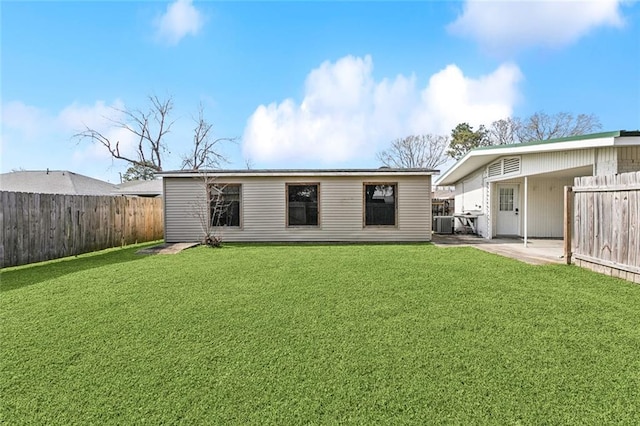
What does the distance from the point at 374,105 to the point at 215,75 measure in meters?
9.28

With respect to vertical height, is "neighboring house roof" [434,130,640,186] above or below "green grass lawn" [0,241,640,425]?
above

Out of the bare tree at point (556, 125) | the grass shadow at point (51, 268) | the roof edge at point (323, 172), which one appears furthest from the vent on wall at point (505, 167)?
the bare tree at point (556, 125)

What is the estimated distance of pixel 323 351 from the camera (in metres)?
2.69

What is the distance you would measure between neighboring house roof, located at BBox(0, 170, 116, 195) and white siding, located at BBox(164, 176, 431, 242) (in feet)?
37.7

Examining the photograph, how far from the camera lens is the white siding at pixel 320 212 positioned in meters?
10.6

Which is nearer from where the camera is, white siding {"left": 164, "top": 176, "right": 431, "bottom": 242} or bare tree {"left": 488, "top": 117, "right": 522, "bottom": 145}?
white siding {"left": 164, "top": 176, "right": 431, "bottom": 242}

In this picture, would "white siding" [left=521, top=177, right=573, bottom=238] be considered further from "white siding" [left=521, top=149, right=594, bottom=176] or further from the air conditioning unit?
the air conditioning unit

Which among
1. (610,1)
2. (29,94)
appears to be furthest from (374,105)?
(29,94)

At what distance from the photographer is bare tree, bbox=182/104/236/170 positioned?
2706cm

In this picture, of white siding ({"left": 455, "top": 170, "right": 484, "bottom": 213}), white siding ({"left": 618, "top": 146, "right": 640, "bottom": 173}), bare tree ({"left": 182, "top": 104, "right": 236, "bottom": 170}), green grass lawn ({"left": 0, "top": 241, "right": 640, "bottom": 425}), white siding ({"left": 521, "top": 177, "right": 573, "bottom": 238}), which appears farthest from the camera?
bare tree ({"left": 182, "top": 104, "right": 236, "bottom": 170})

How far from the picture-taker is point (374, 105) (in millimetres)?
19234

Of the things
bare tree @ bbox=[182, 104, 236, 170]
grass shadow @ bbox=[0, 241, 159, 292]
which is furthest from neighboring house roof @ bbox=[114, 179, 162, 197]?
grass shadow @ bbox=[0, 241, 159, 292]

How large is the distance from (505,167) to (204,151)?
2375 centimetres

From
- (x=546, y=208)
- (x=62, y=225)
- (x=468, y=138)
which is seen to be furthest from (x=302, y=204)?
(x=468, y=138)
